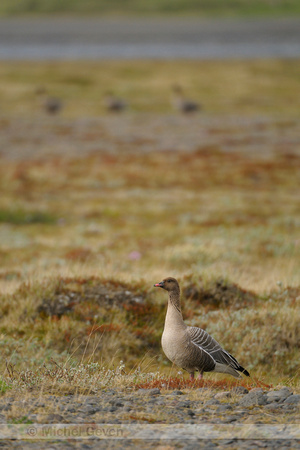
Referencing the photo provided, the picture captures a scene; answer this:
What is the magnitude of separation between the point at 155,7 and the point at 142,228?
563 feet

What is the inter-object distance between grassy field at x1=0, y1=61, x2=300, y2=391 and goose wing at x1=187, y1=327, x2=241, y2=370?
0.74 m

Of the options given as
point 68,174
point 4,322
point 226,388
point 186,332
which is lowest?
point 68,174

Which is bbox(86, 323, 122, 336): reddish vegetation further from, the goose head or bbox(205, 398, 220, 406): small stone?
bbox(205, 398, 220, 406): small stone

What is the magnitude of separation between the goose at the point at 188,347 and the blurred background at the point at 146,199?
1.51 meters

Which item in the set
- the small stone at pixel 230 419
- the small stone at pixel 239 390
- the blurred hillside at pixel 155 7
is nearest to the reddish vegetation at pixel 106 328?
the small stone at pixel 239 390

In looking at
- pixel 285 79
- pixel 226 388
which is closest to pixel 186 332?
pixel 226 388

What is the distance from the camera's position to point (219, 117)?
58062 millimetres

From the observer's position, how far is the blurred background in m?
10.8

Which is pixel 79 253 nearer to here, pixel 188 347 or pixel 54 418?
pixel 188 347

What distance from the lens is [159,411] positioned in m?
6.54

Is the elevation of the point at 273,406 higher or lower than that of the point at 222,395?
higher

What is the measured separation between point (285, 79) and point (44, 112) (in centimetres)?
3463

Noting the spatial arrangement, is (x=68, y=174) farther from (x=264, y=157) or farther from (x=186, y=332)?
(x=186, y=332)

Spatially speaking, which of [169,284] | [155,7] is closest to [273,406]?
[169,284]
